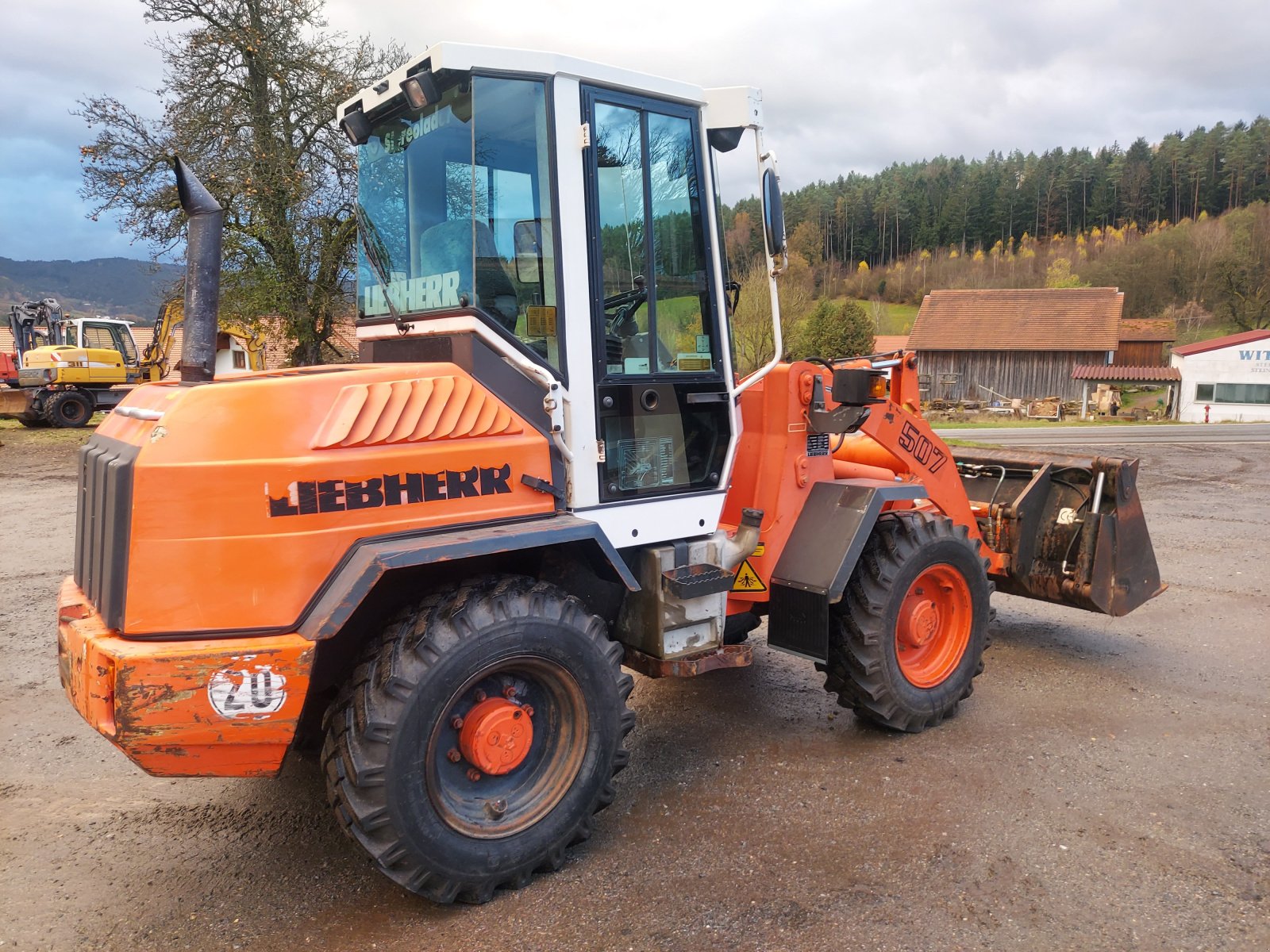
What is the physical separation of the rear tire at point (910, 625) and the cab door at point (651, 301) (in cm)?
105

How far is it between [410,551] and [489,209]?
1.35 meters

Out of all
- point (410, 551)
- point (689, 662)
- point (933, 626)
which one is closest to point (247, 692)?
point (410, 551)

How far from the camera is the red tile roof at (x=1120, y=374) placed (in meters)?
43.9

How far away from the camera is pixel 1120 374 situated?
44.0 m

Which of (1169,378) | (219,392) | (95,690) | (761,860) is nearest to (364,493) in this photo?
(219,392)

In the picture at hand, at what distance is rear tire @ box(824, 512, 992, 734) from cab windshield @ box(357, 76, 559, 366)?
2011 mm

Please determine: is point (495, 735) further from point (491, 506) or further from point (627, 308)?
point (627, 308)

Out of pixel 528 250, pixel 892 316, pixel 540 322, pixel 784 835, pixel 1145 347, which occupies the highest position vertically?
pixel 892 316

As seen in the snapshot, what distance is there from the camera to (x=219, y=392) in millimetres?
2844

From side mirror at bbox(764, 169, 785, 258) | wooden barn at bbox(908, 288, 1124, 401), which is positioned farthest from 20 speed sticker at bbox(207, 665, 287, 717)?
wooden barn at bbox(908, 288, 1124, 401)

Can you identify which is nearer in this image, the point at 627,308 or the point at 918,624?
the point at 627,308

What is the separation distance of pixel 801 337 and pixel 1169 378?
21831mm

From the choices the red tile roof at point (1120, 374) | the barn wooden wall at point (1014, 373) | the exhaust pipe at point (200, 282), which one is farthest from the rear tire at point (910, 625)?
the red tile roof at point (1120, 374)

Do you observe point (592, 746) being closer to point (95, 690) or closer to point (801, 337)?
point (95, 690)
